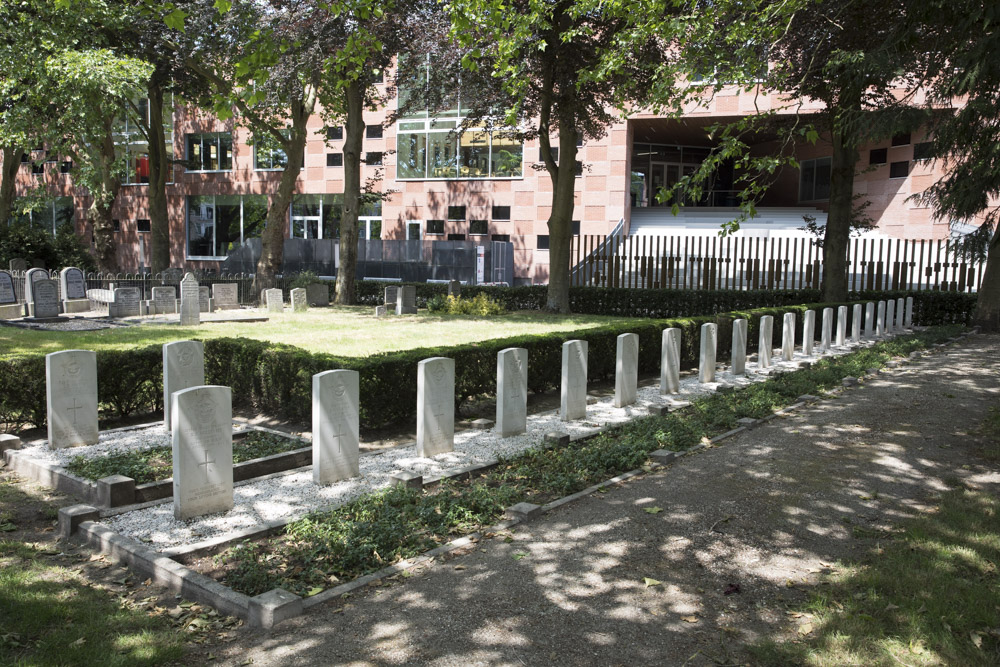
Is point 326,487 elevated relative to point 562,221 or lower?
lower

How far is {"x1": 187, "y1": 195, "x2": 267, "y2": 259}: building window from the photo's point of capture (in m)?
38.8

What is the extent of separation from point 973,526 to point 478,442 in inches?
183

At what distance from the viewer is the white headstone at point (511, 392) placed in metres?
8.46

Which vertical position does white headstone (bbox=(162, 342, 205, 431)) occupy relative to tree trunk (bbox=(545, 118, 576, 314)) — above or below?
below

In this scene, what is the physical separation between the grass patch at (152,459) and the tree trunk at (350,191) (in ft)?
55.0

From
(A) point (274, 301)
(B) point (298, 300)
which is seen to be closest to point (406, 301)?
(B) point (298, 300)

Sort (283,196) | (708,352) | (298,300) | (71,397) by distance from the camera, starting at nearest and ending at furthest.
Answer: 1. (71,397)
2. (708,352)
3. (298,300)
4. (283,196)

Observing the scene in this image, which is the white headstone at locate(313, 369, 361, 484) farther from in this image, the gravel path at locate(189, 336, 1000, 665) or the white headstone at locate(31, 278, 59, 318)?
the white headstone at locate(31, 278, 59, 318)

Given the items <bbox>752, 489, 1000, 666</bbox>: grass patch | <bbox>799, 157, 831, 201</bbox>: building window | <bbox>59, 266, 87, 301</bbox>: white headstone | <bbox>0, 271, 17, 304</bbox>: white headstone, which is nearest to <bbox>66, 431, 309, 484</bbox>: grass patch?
<bbox>752, 489, 1000, 666</bbox>: grass patch

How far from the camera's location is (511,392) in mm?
8523

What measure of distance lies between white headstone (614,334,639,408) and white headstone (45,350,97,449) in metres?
6.26

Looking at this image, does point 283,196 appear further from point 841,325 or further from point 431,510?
point 431,510

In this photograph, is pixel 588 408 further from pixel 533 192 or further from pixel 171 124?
pixel 171 124

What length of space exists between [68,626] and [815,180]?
3858 centimetres
